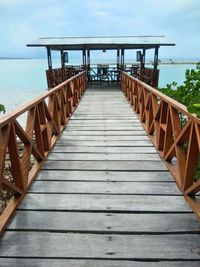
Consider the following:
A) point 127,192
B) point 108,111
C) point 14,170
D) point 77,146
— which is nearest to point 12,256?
point 14,170

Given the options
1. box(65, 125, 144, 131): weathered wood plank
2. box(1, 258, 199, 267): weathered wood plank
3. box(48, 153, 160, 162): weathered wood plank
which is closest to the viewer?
box(1, 258, 199, 267): weathered wood plank

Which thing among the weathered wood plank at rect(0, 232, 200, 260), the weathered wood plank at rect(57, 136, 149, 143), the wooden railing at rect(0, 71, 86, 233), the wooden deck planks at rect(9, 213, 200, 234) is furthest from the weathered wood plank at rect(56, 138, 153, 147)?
the weathered wood plank at rect(0, 232, 200, 260)

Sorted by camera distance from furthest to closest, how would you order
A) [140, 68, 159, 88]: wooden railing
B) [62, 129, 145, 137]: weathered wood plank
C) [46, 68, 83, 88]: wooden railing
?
[46, 68, 83, 88]: wooden railing
[140, 68, 159, 88]: wooden railing
[62, 129, 145, 137]: weathered wood plank

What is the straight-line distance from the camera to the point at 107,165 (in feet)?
13.8

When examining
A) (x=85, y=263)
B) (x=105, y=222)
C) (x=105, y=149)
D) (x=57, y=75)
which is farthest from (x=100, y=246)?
(x=57, y=75)

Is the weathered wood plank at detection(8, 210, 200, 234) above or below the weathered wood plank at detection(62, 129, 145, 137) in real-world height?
above

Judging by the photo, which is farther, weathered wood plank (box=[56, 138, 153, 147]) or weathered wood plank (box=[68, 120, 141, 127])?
weathered wood plank (box=[68, 120, 141, 127])

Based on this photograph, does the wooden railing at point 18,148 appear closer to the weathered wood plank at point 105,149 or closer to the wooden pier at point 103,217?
the wooden pier at point 103,217

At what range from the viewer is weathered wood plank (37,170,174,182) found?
374 cm

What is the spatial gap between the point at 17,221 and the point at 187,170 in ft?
5.73

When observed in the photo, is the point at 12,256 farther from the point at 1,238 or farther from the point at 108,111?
the point at 108,111

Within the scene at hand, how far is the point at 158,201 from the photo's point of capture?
3168 mm

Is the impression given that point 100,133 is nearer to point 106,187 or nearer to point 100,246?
point 106,187

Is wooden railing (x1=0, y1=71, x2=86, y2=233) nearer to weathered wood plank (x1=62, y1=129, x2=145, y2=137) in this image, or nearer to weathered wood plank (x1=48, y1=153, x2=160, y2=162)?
weathered wood plank (x1=48, y1=153, x2=160, y2=162)
